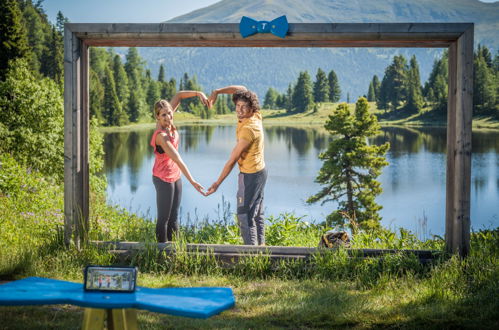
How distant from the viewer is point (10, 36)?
1581 inches

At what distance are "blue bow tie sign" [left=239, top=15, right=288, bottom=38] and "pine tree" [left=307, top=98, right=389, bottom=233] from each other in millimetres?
16565

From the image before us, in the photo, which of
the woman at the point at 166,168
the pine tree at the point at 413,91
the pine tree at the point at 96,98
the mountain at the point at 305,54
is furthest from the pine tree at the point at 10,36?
the woman at the point at 166,168

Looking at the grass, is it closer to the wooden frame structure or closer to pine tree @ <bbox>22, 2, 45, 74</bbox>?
the wooden frame structure

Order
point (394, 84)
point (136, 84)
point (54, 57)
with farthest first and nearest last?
point (136, 84)
point (54, 57)
point (394, 84)

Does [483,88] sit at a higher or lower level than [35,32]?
lower

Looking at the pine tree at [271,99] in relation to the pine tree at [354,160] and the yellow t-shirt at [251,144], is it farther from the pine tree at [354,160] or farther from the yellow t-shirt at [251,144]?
the yellow t-shirt at [251,144]

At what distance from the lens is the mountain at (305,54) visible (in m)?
45.2

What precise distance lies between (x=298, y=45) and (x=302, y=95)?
24.6 meters

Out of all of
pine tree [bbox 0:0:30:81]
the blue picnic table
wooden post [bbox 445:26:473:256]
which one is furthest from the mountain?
pine tree [bbox 0:0:30:81]

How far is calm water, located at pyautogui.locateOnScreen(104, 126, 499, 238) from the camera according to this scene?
3438cm

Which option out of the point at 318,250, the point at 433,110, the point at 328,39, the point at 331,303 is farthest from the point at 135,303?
the point at 433,110

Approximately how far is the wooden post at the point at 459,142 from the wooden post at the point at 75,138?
3.79 meters

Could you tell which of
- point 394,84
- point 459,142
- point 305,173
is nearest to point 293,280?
point 459,142

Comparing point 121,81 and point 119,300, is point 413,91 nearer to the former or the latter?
point 119,300
